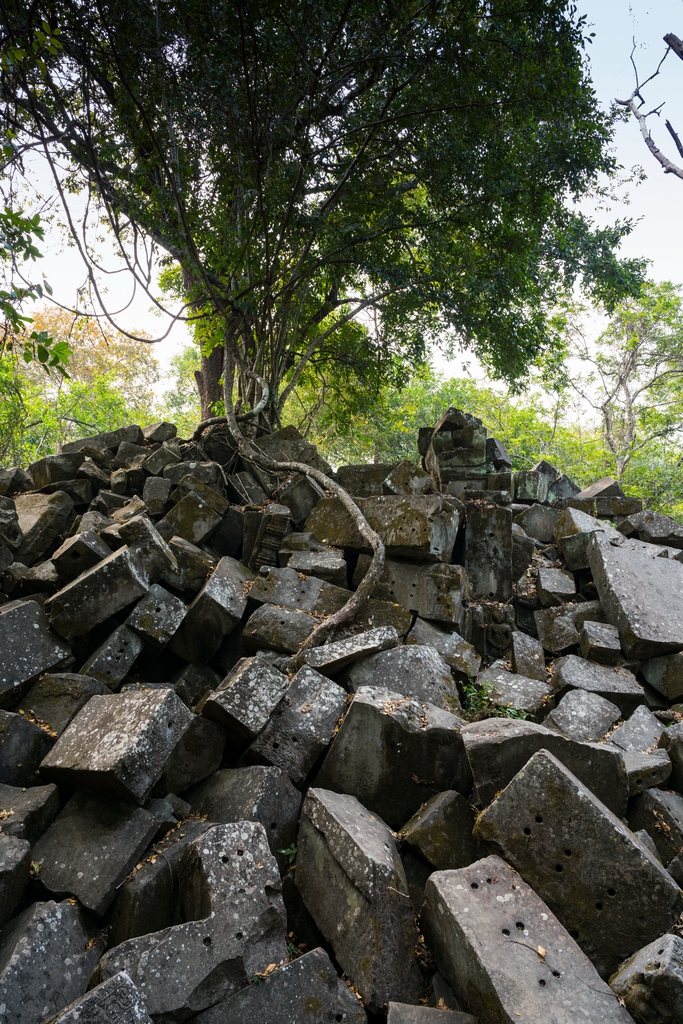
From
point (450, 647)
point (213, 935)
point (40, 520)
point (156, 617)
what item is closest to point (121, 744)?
point (213, 935)

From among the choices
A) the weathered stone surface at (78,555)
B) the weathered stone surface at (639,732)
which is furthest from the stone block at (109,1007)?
the weathered stone surface at (639,732)

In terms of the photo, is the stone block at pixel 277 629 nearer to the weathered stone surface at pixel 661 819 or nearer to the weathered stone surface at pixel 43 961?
the weathered stone surface at pixel 43 961

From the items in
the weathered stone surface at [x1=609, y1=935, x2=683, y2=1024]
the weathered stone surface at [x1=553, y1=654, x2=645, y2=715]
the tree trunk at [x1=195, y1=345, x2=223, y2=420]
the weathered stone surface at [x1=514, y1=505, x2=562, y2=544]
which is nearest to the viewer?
the weathered stone surface at [x1=609, y1=935, x2=683, y2=1024]

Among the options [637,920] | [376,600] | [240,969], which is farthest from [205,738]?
[637,920]

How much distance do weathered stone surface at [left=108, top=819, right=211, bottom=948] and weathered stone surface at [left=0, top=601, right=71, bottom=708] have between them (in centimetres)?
151

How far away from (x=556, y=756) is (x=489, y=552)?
10.1 feet

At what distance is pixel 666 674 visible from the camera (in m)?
4.80

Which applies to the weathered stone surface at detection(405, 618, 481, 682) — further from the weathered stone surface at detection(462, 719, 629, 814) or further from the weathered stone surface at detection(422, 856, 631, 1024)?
the weathered stone surface at detection(422, 856, 631, 1024)

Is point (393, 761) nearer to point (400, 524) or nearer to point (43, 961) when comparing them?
point (43, 961)

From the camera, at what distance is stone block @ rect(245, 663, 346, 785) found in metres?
3.59

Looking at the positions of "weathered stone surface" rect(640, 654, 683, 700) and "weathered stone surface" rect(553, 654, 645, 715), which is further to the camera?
"weathered stone surface" rect(640, 654, 683, 700)

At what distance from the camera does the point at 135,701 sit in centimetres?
341

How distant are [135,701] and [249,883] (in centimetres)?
120

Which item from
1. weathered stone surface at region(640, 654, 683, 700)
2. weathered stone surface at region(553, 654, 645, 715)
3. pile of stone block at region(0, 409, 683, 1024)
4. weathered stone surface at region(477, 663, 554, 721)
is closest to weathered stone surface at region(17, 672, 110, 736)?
pile of stone block at region(0, 409, 683, 1024)
